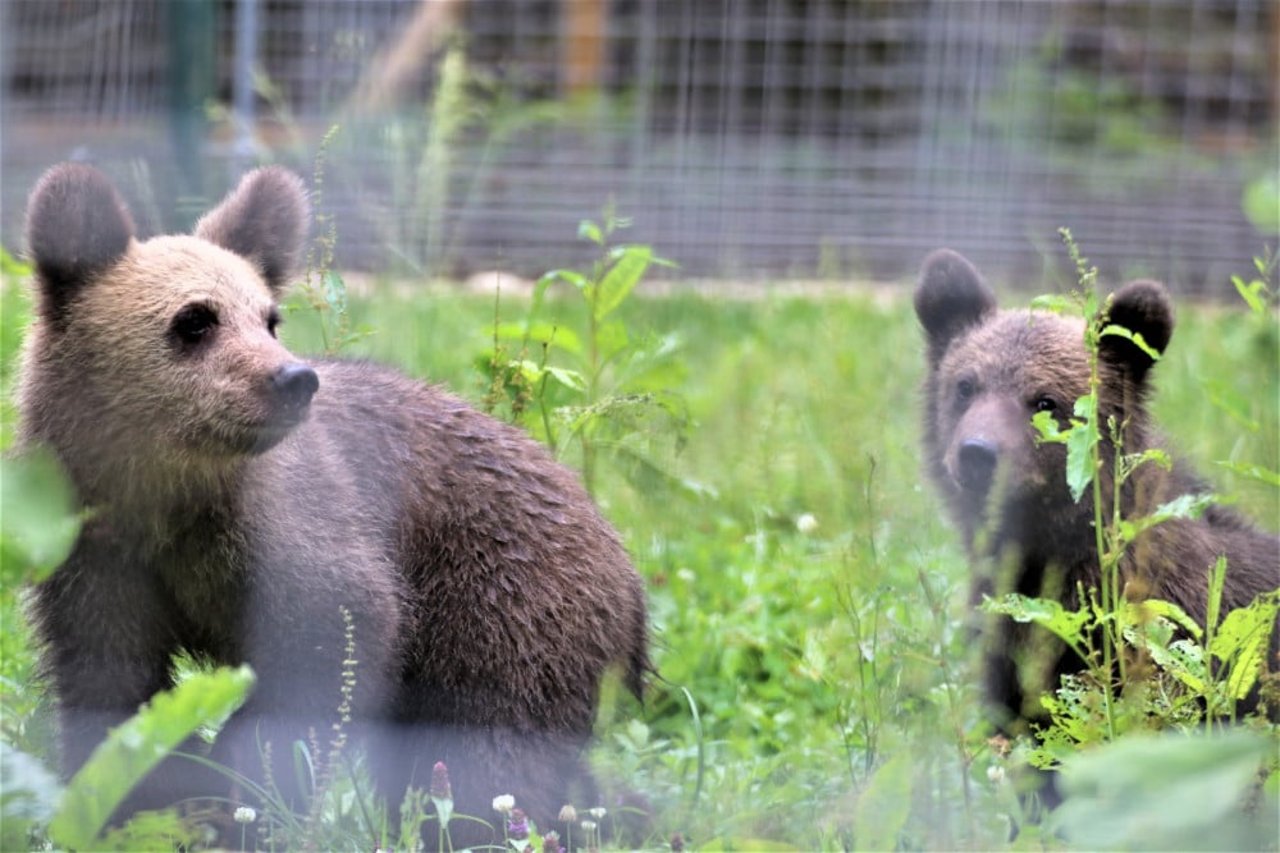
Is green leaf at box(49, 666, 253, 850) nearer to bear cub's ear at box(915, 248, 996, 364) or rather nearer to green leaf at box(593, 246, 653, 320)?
green leaf at box(593, 246, 653, 320)

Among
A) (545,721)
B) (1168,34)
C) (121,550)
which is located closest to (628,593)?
(545,721)

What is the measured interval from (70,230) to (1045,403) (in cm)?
235

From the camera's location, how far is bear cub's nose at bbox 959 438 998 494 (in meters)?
3.98

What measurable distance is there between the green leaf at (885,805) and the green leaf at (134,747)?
100 cm

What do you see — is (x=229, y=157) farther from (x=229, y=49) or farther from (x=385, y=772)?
(x=385, y=772)

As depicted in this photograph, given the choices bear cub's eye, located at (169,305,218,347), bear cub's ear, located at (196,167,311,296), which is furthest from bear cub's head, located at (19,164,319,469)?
bear cub's ear, located at (196,167,311,296)

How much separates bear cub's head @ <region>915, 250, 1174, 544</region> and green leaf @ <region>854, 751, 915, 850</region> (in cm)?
131

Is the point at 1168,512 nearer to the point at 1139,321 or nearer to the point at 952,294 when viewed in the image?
the point at 1139,321

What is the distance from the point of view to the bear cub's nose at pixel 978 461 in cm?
398

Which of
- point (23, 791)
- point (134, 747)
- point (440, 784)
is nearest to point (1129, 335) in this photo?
point (440, 784)

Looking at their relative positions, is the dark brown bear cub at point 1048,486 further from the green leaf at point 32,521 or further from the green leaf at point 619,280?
the green leaf at point 32,521

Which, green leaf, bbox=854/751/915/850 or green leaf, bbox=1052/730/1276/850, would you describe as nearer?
green leaf, bbox=1052/730/1276/850

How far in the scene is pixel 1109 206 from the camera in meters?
9.20

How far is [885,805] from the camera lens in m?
2.50
